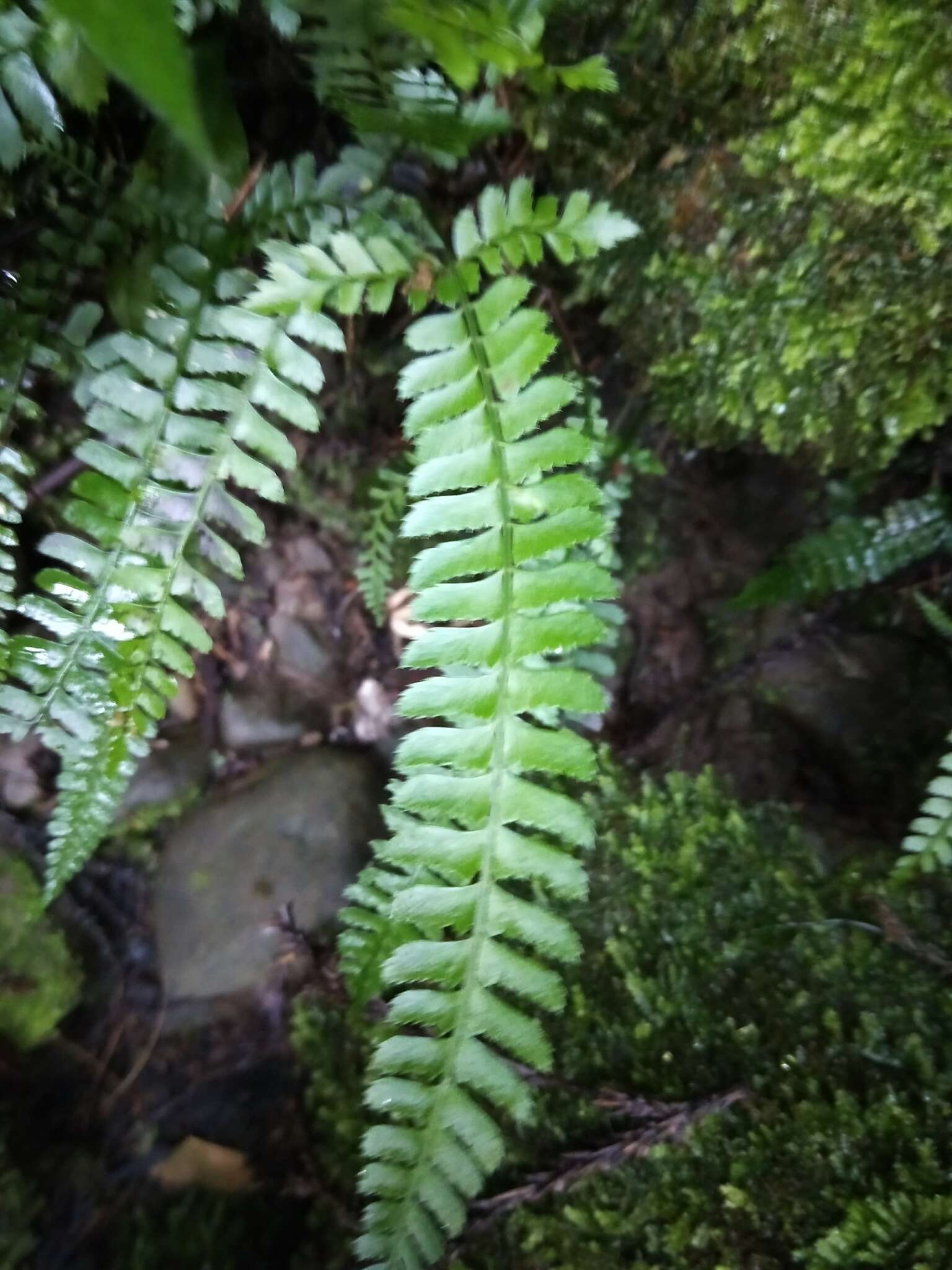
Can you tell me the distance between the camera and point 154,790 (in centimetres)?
281

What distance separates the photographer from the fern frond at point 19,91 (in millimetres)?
1438

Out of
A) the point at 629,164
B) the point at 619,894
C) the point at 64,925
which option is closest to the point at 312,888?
the point at 64,925

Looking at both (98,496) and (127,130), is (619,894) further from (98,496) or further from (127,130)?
(127,130)

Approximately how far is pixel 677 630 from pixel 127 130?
2.16 meters

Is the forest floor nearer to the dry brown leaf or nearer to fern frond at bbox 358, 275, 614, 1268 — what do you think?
the dry brown leaf

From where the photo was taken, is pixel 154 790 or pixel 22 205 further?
pixel 154 790

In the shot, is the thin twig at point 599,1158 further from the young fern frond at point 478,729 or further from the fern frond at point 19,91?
the fern frond at point 19,91

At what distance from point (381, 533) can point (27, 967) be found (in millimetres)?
1709

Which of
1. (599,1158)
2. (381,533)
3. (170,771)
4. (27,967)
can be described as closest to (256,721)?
(170,771)

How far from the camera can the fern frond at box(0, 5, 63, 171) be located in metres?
1.44

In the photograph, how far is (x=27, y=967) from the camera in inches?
99.1

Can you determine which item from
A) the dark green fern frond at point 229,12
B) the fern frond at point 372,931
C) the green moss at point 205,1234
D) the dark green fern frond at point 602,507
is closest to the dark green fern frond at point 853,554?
the dark green fern frond at point 602,507

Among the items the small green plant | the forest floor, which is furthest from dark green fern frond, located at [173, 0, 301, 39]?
the forest floor

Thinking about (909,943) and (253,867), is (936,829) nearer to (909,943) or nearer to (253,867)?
(909,943)
